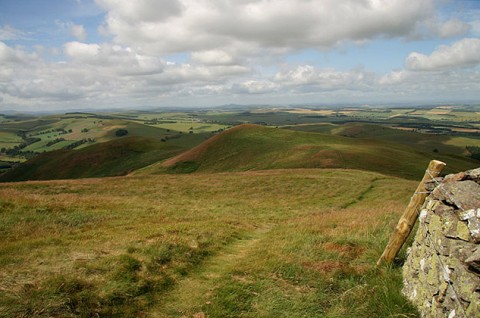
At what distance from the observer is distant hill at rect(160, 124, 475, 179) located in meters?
57.7

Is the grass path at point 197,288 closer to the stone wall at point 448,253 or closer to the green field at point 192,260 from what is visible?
the green field at point 192,260

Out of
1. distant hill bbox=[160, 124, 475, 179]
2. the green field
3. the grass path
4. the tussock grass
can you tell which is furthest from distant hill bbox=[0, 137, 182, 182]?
the grass path

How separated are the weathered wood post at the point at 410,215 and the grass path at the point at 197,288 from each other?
5460 millimetres

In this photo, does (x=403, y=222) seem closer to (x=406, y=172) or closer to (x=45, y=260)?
(x=45, y=260)

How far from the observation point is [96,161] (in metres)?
95.6

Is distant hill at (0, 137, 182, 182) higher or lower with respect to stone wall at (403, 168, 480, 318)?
lower

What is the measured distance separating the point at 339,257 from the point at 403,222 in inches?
→ 113

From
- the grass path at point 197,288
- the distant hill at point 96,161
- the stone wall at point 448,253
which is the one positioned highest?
the stone wall at point 448,253

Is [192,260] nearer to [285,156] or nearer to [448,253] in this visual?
[448,253]

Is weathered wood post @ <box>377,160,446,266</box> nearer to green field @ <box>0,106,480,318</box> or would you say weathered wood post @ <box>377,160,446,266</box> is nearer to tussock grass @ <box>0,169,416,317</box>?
green field @ <box>0,106,480,318</box>

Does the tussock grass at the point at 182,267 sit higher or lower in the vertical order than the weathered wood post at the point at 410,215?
lower

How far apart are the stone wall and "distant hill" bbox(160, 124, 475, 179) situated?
157 feet

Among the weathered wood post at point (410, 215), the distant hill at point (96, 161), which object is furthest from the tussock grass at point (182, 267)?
the distant hill at point (96, 161)

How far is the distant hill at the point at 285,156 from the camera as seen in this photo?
57722 mm
